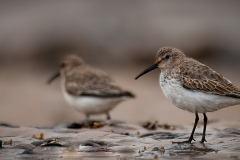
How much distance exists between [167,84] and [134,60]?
11.5 meters

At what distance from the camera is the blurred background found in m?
17.2

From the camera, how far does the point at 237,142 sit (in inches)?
239

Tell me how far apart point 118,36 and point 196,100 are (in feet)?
39.2

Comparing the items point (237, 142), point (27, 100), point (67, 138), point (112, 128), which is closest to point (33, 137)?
point (67, 138)

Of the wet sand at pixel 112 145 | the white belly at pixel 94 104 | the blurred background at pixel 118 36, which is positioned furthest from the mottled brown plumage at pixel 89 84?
the blurred background at pixel 118 36

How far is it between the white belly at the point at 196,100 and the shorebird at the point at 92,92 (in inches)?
122

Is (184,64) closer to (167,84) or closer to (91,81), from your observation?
(167,84)

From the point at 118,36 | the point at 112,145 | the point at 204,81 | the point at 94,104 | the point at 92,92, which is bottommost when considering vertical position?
the point at 112,145

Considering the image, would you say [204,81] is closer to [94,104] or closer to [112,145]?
[112,145]

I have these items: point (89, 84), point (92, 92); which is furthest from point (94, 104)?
point (89, 84)

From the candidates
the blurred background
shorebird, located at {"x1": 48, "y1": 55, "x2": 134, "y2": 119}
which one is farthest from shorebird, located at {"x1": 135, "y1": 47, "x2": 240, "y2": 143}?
the blurred background

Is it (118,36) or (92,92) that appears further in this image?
(118,36)

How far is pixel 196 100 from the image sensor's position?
603cm

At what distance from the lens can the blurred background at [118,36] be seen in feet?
56.5
